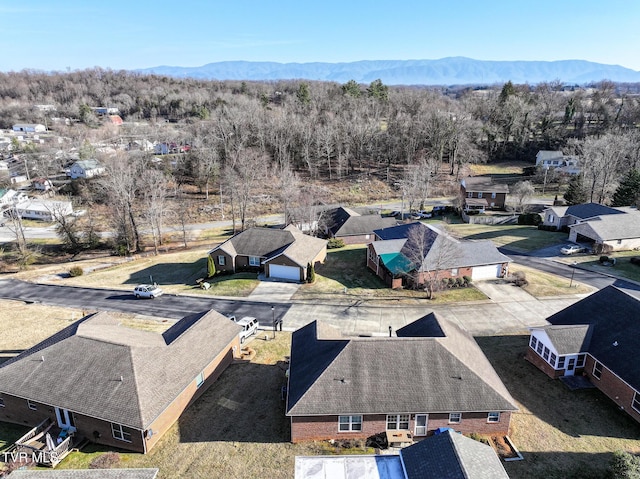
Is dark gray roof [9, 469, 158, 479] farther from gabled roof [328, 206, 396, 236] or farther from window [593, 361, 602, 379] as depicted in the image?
gabled roof [328, 206, 396, 236]

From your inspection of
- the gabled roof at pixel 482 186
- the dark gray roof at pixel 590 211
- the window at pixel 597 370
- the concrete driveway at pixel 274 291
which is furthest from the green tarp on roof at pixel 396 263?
the gabled roof at pixel 482 186

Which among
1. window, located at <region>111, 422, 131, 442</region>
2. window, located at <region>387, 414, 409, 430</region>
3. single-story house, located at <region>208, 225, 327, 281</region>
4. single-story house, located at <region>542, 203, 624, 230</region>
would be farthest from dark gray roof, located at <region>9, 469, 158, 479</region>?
single-story house, located at <region>542, 203, 624, 230</region>

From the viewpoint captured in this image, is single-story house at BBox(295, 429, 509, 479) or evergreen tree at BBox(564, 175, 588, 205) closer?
single-story house at BBox(295, 429, 509, 479)

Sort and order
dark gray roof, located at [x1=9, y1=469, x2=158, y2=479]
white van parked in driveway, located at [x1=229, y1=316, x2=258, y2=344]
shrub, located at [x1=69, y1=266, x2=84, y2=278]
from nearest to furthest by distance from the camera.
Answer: dark gray roof, located at [x1=9, y1=469, x2=158, y2=479], white van parked in driveway, located at [x1=229, y1=316, x2=258, y2=344], shrub, located at [x1=69, y1=266, x2=84, y2=278]

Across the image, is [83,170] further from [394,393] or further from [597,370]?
[597,370]

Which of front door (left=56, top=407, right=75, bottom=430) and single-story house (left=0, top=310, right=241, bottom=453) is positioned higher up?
single-story house (left=0, top=310, right=241, bottom=453)


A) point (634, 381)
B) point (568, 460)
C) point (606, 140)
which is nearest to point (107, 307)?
point (568, 460)

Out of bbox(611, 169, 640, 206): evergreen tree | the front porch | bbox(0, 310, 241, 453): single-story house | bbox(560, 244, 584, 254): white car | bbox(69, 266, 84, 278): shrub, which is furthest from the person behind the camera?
bbox(611, 169, 640, 206): evergreen tree

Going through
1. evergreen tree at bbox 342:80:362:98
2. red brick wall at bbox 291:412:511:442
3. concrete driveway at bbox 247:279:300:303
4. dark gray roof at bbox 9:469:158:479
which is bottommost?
concrete driveway at bbox 247:279:300:303
